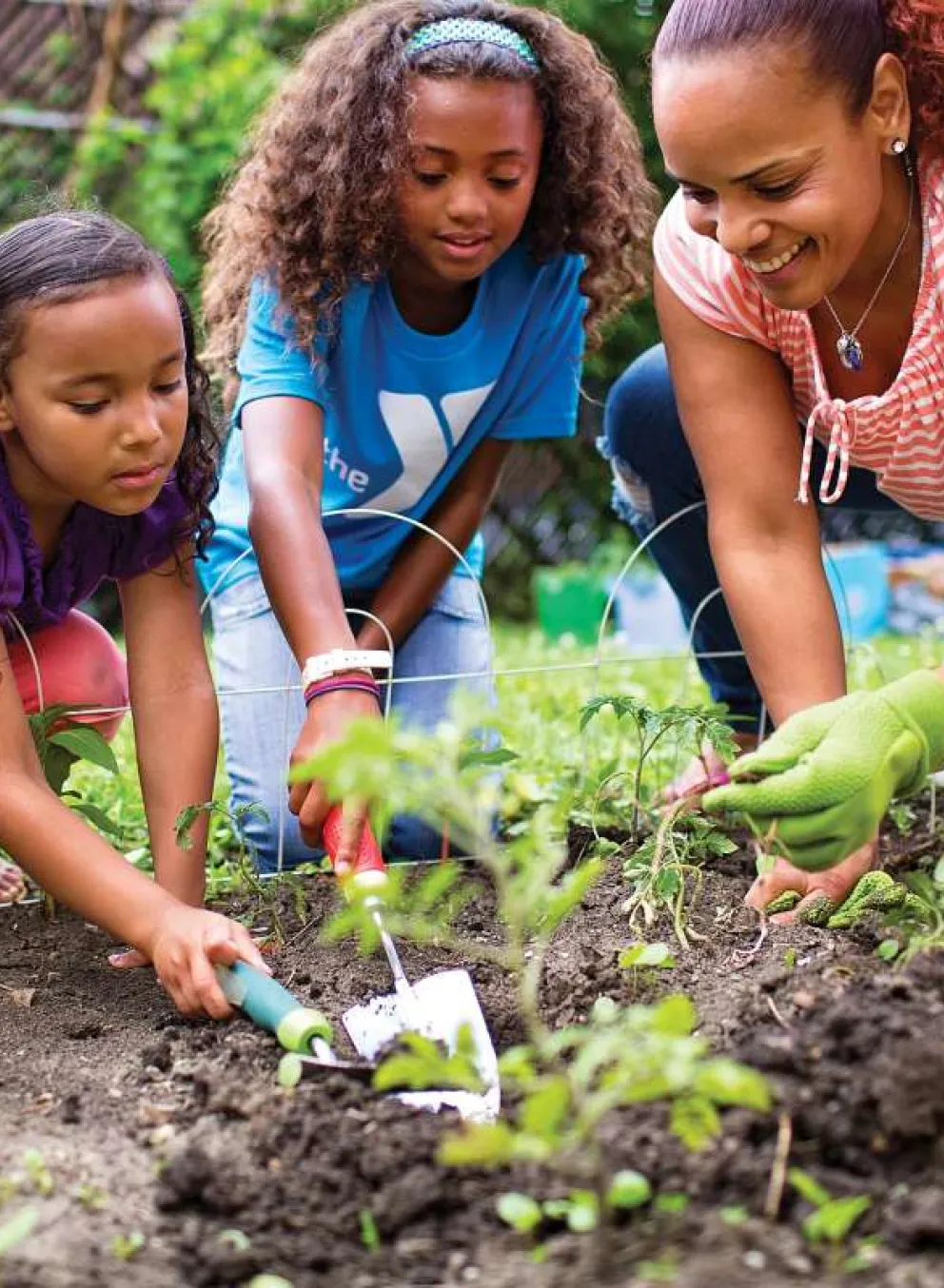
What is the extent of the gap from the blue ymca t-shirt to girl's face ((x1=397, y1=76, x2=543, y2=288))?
23 cm

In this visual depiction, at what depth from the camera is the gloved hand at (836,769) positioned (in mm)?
1650

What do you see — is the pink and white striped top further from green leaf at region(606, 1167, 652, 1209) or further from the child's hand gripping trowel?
green leaf at region(606, 1167, 652, 1209)

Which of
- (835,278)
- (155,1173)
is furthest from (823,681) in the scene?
(155,1173)

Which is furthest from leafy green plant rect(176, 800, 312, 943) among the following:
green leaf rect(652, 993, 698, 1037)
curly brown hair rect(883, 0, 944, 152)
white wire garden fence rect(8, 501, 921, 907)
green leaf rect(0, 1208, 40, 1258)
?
curly brown hair rect(883, 0, 944, 152)

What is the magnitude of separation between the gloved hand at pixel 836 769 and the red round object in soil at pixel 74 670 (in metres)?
1.26

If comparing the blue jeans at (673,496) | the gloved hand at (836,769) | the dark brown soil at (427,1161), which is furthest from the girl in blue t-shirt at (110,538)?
the blue jeans at (673,496)

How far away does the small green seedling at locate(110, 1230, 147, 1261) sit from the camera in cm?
133

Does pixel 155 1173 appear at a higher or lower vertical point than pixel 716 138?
lower

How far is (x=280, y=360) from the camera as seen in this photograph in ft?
8.79

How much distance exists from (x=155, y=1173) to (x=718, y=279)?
146 centimetres

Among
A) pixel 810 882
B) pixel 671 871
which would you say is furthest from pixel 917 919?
pixel 671 871

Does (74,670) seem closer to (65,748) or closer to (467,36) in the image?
(65,748)

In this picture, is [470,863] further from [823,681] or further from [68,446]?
[68,446]

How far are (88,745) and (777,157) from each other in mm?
1184
